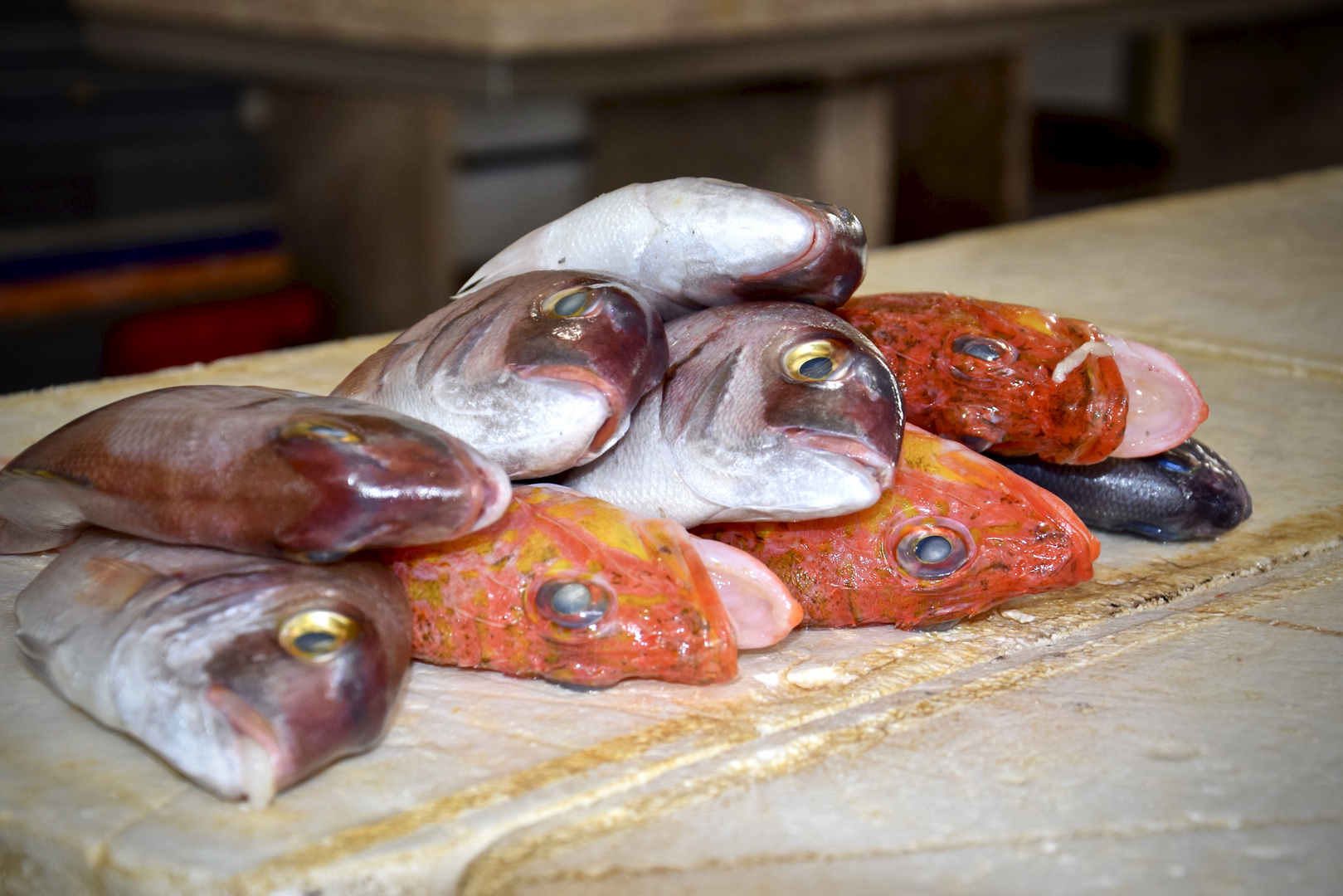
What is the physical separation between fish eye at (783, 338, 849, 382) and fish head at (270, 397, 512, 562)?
36cm

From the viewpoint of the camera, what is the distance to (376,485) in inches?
58.4

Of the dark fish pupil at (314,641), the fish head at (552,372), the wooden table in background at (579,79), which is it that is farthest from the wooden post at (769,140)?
the dark fish pupil at (314,641)

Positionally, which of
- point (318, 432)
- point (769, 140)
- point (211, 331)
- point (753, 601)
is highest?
point (318, 432)

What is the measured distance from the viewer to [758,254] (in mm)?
1808

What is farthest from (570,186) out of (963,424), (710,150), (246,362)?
(963,424)

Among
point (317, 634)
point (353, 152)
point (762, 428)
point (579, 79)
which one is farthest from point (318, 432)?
point (353, 152)

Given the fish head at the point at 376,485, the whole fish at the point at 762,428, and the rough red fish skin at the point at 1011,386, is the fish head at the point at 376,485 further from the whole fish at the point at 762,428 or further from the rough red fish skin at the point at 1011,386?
the rough red fish skin at the point at 1011,386

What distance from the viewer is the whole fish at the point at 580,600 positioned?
1.61m

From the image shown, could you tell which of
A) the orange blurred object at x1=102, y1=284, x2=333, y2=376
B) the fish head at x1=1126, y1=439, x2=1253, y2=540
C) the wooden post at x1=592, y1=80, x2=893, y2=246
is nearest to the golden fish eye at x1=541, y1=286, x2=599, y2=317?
the fish head at x1=1126, y1=439, x2=1253, y2=540

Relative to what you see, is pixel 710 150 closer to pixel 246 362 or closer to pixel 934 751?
pixel 246 362

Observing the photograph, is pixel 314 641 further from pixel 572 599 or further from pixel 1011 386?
pixel 1011 386

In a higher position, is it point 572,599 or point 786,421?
point 786,421

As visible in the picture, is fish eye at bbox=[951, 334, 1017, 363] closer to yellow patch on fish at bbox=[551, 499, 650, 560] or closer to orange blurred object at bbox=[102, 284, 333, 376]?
yellow patch on fish at bbox=[551, 499, 650, 560]

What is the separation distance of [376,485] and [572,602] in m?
0.26
